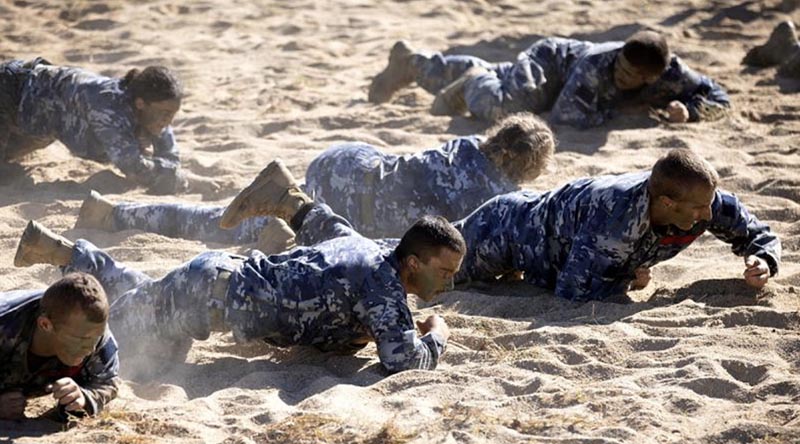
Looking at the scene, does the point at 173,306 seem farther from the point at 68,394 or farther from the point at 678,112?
the point at 678,112

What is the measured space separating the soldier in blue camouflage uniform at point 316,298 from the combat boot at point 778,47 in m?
6.54

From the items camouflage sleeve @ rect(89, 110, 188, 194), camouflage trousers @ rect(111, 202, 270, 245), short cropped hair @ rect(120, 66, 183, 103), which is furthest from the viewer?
camouflage sleeve @ rect(89, 110, 188, 194)

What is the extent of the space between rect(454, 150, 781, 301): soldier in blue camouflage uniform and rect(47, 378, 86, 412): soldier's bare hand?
100 inches

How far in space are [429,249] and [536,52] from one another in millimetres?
4872

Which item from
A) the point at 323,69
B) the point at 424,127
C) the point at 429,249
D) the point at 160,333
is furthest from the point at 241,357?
the point at 323,69

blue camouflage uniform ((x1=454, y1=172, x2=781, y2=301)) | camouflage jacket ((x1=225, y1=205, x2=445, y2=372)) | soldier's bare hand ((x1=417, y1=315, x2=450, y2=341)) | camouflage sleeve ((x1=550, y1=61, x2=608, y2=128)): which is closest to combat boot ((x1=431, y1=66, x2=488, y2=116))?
camouflage sleeve ((x1=550, y1=61, x2=608, y2=128))

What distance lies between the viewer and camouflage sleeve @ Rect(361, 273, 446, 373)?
5.35m

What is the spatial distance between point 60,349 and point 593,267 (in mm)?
2715

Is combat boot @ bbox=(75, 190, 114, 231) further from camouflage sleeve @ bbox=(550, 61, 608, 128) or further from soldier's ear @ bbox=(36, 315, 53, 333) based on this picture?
camouflage sleeve @ bbox=(550, 61, 608, 128)

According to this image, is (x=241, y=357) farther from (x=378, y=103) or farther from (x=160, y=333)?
(x=378, y=103)

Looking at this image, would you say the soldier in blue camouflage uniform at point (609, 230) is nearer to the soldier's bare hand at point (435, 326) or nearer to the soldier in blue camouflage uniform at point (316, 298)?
the soldier's bare hand at point (435, 326)

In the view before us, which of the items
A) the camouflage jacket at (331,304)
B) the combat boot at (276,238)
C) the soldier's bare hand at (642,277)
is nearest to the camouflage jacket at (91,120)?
the combat boot at (276,238)

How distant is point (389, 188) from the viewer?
7.29m

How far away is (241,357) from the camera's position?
227 inches
